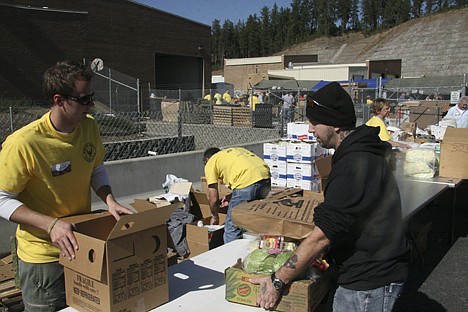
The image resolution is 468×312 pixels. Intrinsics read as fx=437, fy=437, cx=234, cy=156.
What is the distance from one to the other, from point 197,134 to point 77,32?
15951 mm

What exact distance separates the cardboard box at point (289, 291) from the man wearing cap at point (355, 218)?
12 centimetres

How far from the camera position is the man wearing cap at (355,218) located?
1.92m

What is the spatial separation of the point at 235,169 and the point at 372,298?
9.92ft

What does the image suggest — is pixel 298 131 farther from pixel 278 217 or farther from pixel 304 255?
pixel 304 255

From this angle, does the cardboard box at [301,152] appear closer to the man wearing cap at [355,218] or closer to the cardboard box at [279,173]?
the cardboard box at [279,173]

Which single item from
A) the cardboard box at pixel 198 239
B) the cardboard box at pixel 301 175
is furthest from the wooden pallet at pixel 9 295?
the cardboard box at pixel 301 175

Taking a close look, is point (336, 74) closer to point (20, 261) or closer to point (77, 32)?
point (77, 32)

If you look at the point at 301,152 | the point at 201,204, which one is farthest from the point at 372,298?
the point at 301,152

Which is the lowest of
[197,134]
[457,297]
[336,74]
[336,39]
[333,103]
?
[457,297]

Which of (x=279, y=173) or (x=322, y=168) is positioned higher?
(x=322, y=168)

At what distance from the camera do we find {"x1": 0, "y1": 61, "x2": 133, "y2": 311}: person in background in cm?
215

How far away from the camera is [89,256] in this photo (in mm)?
2084

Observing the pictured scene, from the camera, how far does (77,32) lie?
26.9 m

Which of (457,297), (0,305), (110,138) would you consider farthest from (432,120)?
(0,305)
